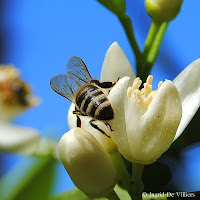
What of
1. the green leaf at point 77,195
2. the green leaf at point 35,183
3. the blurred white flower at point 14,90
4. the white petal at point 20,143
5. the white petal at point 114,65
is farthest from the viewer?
the blurred white flower at point 14,90

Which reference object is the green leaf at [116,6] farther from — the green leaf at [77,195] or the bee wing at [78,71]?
the green leaf at [77,195]

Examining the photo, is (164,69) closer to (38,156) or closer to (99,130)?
(99,130)

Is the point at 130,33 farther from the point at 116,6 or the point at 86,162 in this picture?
the point at 86,162

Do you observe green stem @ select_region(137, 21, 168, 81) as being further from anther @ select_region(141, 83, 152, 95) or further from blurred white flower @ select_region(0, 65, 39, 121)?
blurred white flower @ select_region(0, 65, 39, 121)

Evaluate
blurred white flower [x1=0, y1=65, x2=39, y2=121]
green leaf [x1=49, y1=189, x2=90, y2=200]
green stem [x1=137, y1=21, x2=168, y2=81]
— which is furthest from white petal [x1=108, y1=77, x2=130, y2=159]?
blurred white flower [x1=0, y1=65, x2=39, y2=121]

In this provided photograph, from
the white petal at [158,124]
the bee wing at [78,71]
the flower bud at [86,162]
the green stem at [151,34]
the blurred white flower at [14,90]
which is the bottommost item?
the blurred white flower at [14,90]

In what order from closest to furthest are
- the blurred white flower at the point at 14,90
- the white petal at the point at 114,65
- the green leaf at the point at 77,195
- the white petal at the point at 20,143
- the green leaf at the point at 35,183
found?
the green leaf at the point at 35,183 < the white petal at the point at 20,143 < the green leaf at the point at 77,195 < the white petal at the point at 114,65 < the blurred white flower at the point at 14,90

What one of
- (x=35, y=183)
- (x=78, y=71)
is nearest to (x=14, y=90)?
(x=78, y=71)

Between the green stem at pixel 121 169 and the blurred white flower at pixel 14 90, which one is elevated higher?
the green stem at pixel 121 169

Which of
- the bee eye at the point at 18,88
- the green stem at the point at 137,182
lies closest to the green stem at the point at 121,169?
the green stem at the point at 137,182
